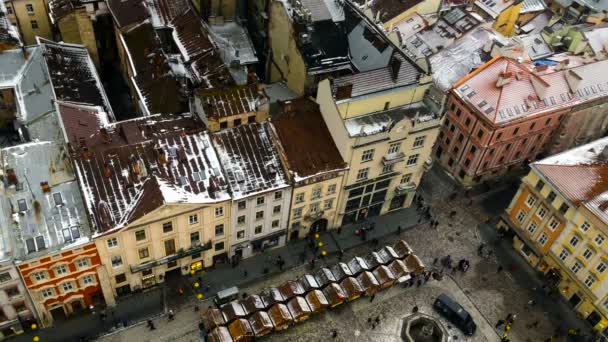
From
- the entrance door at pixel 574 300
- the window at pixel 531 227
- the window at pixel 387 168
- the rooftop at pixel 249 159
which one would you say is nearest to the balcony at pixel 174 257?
the rooftop at pixel 249 159

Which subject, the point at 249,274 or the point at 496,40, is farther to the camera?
the point at 496,40

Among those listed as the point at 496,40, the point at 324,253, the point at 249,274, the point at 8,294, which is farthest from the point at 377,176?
the point at 8,294

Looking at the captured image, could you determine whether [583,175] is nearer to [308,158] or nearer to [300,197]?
[308,158]

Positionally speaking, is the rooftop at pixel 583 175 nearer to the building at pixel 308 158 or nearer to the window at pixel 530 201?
the window at pixel 530 201

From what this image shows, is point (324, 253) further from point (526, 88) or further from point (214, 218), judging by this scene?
point (526, 88)

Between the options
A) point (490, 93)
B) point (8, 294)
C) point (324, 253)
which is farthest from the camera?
point (490, 93)

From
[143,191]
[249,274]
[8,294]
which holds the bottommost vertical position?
[249,274]

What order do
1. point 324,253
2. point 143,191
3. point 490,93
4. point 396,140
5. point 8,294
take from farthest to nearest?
point 490,93 → point 324,253 → point 396,140 → point 143,191 → point 8,294

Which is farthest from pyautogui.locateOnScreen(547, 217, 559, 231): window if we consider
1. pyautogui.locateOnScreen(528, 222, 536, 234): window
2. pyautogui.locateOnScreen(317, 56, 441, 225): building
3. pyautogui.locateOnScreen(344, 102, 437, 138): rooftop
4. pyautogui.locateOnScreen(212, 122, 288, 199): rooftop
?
pyautogui.locateOnScreen(212, 122, 288, 199): rooftop
